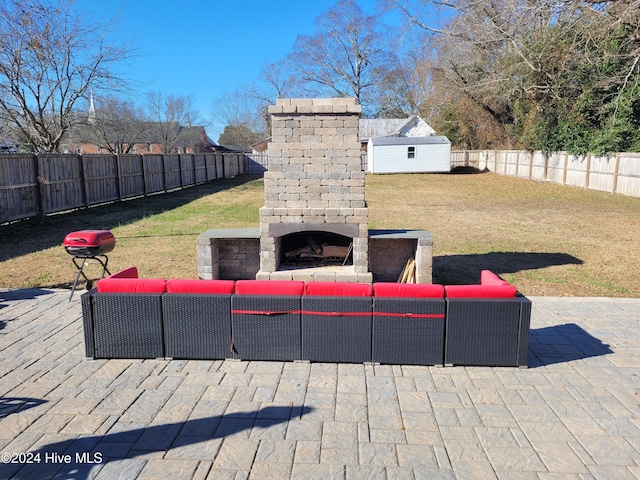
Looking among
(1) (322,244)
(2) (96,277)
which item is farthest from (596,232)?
(2) (96,277)

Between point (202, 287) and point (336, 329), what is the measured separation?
1.37 meters

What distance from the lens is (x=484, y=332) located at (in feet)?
14.7

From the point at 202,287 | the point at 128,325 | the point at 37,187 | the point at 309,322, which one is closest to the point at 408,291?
the point at 309,322

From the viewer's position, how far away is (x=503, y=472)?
302 cm

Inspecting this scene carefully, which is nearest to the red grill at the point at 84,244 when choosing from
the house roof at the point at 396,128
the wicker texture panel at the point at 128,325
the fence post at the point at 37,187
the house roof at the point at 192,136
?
the wicker texture panel at the point at 128,325

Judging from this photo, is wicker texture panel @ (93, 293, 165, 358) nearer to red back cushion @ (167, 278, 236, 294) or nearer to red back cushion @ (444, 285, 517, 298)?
red back cushion @ (167, 278, 236, 294)

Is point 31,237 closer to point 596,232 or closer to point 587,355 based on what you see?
point 587,355

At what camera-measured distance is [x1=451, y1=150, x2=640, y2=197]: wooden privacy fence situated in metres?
20.5

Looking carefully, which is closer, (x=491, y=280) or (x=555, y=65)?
(x=491, y=280)

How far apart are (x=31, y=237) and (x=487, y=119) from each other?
3674 cm

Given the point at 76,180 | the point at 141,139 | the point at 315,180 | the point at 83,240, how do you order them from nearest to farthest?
the point at 83,240 < the point at 315,180 < the point at 76,180 < the point at 141,139

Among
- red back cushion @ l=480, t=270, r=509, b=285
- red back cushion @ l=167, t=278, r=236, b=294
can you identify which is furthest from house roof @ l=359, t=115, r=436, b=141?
red back cushion @ l=167, t=278, r=236, b=294

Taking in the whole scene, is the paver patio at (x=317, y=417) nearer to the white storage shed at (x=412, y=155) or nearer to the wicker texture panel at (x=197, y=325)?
the wicker texture panel at (x=197, y=325)

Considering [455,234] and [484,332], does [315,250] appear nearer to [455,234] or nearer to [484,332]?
[484,332]
